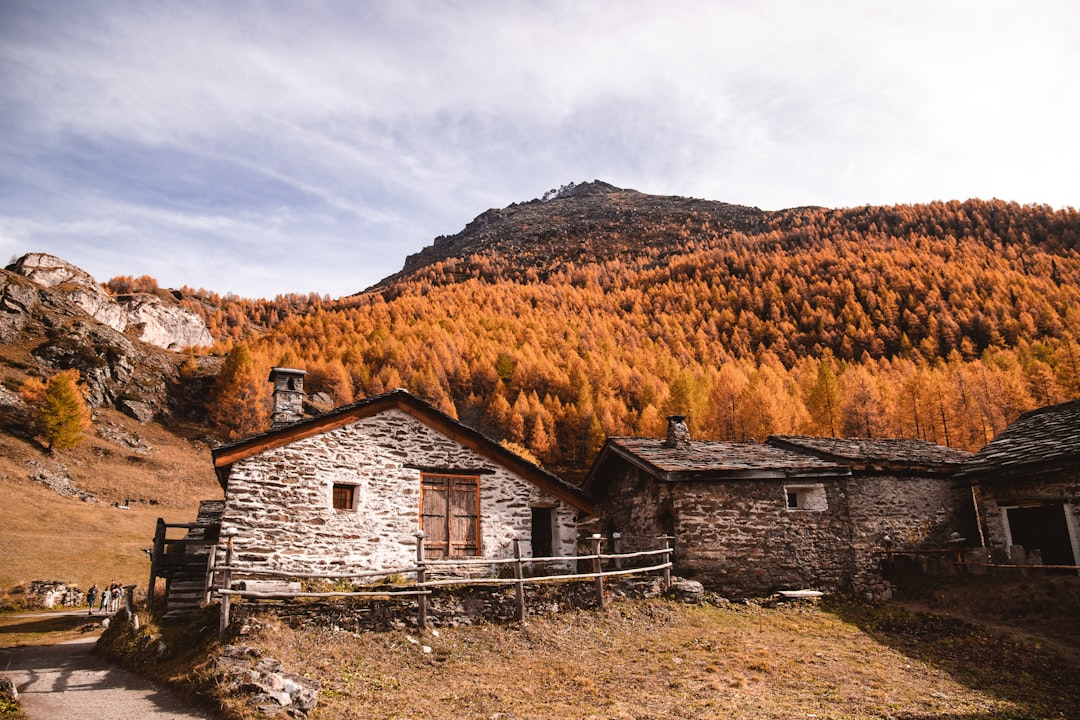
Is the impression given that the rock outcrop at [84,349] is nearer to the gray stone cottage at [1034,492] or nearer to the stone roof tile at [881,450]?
the stone roof tile at [881,450]

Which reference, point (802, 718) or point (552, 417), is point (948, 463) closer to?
point (802, 718)

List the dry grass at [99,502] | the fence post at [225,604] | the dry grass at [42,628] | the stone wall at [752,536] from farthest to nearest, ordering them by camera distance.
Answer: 1. the dry grass at [99,502]
2. the dry grass at [42,628]
3. the stone wall at [752,536]
4. the fence post at [225,604]

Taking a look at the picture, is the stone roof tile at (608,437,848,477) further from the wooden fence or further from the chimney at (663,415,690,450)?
the wooden fence

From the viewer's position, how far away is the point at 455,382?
86.2 m

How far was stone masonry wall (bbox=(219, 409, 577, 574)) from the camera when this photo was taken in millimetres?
14500

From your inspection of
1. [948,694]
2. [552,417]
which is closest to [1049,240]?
[552,417]

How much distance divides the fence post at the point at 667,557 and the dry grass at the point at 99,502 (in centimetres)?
2789

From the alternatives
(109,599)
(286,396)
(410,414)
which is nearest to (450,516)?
(410,414)

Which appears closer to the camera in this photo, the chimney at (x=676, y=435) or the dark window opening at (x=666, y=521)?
the dark window opening at (x=666, y=521)

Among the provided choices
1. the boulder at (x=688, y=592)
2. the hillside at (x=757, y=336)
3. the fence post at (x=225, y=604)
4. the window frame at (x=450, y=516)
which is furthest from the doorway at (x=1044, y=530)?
the hillside at (x=757, y=336)

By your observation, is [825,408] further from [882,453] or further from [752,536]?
[752,536]

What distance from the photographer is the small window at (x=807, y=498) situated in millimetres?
18484

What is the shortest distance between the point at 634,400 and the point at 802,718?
68.5m

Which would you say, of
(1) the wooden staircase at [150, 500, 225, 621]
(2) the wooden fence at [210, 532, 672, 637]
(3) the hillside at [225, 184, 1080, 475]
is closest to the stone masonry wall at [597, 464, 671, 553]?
(2) the wooden fence at [210, 532, 672, 637]
